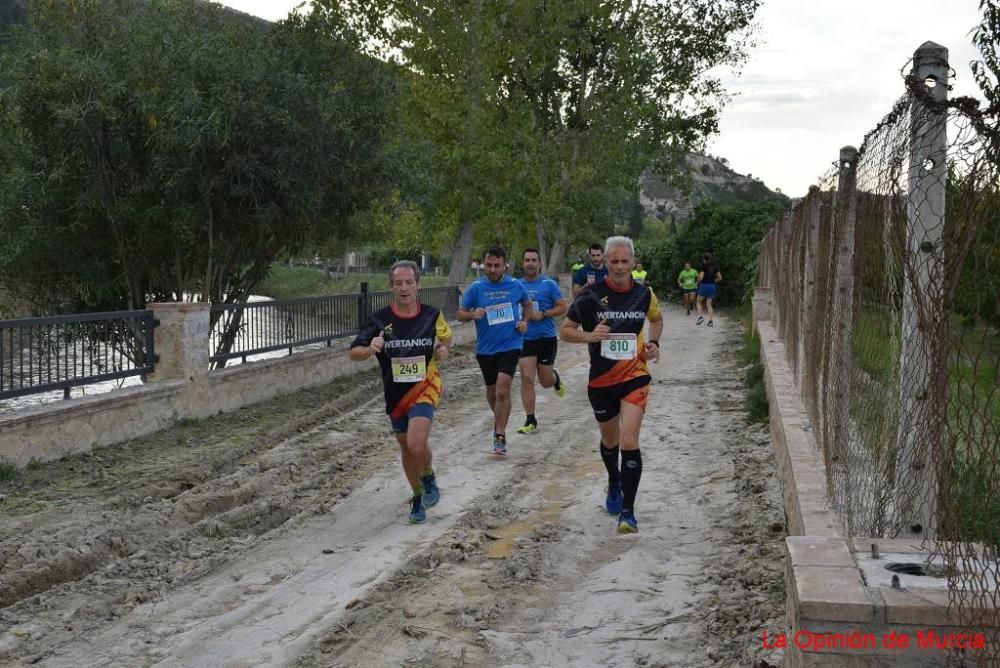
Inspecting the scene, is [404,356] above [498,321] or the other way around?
the other way around

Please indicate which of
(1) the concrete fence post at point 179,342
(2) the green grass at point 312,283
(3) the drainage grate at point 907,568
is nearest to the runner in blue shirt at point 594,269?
(1) the concrete fence post at point 179,342

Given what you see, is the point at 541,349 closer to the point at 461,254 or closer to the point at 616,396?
the point at 616,396

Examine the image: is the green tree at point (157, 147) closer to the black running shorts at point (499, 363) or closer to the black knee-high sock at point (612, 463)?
the black running shorts at point (499, 363)

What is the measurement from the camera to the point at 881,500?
4539mm

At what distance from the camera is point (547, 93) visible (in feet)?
122

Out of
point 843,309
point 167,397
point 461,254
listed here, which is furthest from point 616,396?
point 461,254

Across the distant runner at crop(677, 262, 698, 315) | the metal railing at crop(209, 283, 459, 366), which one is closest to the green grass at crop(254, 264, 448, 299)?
the distant runner at crop(677, 262, 698, 315)

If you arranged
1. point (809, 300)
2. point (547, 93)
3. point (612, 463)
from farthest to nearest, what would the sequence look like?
point (547, 93) < point (809, 300) < point (612, 463)

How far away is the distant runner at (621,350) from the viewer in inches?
274

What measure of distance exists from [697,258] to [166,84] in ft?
99.0

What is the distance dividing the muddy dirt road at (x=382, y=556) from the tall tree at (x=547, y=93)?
363 inches

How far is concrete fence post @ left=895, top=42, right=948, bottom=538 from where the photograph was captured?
3957 millimetres

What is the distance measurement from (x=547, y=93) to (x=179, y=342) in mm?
27736

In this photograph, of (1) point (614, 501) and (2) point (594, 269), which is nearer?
(1) point (614, 501)
